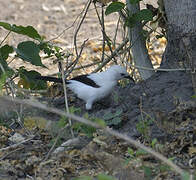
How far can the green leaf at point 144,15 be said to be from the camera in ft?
18.2

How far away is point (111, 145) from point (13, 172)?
2.50 feet

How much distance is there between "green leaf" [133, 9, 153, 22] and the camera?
18.2 ft

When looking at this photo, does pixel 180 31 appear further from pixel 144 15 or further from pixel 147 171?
pixel 147 171

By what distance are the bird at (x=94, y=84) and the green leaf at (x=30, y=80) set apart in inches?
2.8

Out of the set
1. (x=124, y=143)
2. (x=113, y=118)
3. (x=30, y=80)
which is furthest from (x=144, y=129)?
(x=30, y=80)

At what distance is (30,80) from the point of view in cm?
567

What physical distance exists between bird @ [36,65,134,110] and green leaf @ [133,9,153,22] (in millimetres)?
596

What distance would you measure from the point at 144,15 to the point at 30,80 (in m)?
1.31

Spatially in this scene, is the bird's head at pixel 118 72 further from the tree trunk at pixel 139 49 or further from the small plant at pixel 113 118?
the small plant at pixel 113 118

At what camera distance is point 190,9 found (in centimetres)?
521

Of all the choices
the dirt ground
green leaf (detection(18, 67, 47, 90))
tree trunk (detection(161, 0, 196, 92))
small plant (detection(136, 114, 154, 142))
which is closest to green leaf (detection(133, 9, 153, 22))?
tree trunk (detection(161, 0, 196, 92))

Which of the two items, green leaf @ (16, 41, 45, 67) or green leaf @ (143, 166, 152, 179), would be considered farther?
green leaf @ (16, 41, 45, 67)

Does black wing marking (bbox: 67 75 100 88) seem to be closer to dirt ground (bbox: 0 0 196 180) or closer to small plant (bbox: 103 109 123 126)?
dirt ground (bbox: 0 0 196 180)

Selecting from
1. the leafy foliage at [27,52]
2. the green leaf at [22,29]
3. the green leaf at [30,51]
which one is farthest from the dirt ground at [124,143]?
the green leaf at [22,29]
